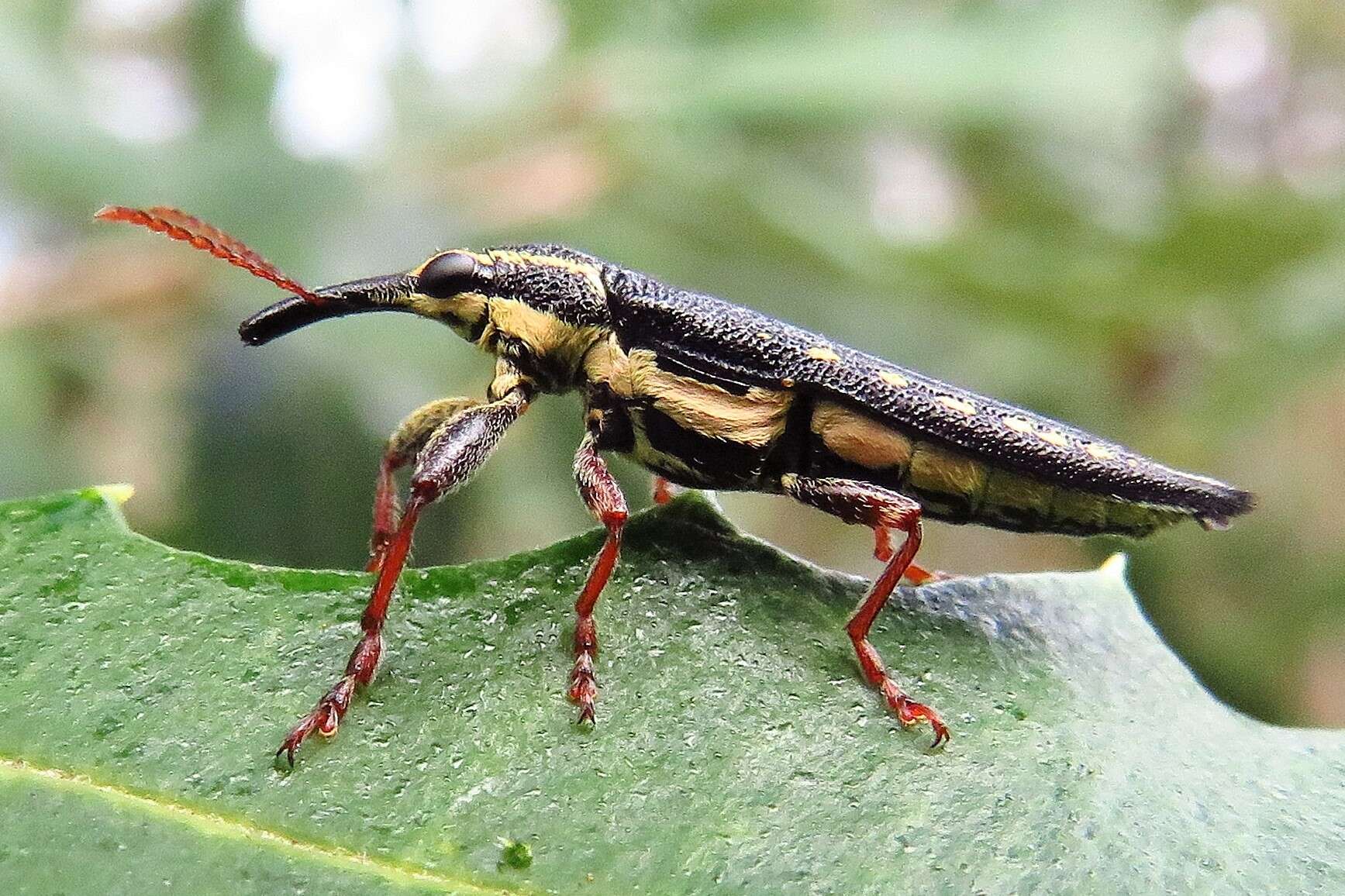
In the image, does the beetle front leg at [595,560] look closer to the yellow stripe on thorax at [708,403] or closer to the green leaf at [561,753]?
the green leaf at [561,753]

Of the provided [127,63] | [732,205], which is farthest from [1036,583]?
[127,63]

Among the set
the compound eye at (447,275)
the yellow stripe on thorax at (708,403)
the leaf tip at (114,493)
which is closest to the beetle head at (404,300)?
the compound eye at (447,275)

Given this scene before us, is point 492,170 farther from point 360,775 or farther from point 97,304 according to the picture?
point 360,775

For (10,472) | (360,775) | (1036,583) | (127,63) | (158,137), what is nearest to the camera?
(360,775)

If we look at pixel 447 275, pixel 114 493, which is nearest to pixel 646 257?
pixel 447 275

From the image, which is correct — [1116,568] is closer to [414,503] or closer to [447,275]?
[414,503]

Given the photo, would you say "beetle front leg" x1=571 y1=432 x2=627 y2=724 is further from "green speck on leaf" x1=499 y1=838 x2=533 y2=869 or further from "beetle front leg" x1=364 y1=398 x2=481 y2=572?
"beetle front leg" x1=364 y1=398 x2=481 y2=572
